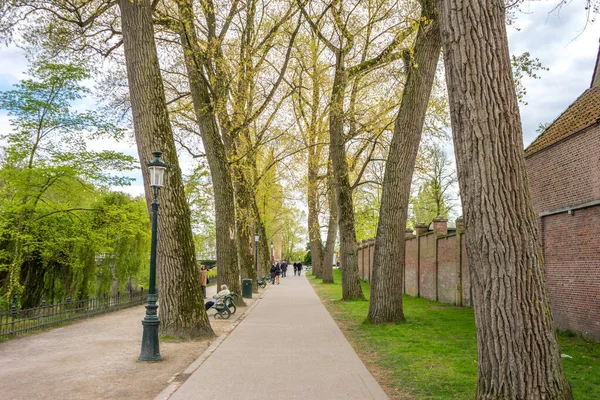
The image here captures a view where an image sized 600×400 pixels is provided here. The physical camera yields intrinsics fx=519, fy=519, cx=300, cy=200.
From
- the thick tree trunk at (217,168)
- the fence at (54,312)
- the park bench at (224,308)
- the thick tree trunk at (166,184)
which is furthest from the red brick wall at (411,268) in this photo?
the thick tree trunk at (166,184)

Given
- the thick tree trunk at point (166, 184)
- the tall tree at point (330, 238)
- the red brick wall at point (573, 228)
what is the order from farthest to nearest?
the tall tree at point (330, 238), the red brick wall at point (573, 228), the thick tree trunk at point (166, 184)

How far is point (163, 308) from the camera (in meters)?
10.8

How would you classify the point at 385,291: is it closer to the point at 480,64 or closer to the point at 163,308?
the point at 163,308

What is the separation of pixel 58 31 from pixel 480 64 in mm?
11897

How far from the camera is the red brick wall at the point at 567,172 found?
Answer: 1136 cm

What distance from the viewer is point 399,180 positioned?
13.1 m

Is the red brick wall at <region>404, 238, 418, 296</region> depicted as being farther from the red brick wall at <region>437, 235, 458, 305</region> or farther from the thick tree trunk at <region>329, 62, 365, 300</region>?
the thick tree trunk at <region>329, 62, 365, 300</region>

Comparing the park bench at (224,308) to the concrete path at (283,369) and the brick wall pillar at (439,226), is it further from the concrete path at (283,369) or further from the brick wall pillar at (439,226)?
the brick wall pillar at (439,226)

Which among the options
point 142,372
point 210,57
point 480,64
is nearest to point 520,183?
point 480,64

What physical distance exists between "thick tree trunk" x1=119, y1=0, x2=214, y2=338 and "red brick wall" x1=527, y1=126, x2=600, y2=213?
8.73m

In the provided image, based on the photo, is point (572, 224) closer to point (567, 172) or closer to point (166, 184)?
point (567, 172)

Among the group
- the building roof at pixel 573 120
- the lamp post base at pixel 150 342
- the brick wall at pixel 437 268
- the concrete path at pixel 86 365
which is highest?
the building roof at pixel 573 120

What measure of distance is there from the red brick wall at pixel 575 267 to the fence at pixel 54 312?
12.3m

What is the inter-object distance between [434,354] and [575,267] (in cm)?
486
